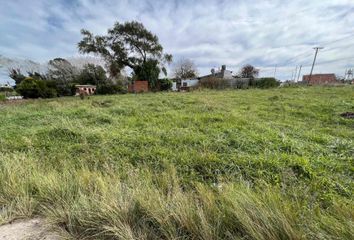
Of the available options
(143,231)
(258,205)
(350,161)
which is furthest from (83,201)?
(350,161)

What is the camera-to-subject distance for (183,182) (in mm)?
2412

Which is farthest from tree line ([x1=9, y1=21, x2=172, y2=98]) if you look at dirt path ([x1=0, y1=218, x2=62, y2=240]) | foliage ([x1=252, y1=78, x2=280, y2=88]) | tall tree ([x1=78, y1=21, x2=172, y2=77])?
dirt path ([x1=0, y1=218, x2=62, y2=240])

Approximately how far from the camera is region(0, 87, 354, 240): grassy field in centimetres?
144

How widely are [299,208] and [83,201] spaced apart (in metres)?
1.85

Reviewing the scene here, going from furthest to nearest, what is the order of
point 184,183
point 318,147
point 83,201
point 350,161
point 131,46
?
point 131,46
point 318,147
point 350,161
point 184,183
point 83,201

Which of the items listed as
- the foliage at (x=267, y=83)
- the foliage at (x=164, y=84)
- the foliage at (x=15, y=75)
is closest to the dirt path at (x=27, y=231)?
the foliage at (x=164, y=84)

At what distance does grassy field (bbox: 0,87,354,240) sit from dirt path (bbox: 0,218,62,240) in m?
0.09

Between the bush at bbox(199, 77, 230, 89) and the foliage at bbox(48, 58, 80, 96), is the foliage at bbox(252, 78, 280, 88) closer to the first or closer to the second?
the bush at bbox(199, 77, 230, 89)

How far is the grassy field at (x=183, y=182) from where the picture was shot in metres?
1.44

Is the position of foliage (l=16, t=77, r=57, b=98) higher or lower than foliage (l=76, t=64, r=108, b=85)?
lower

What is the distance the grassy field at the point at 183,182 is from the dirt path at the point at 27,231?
91 millimetres

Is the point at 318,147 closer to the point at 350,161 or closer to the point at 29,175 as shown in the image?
the point at 350,161

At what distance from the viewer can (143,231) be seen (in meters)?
1.49

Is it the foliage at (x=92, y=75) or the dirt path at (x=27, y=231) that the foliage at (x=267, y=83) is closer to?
the foliage at (x=92, y=75)
